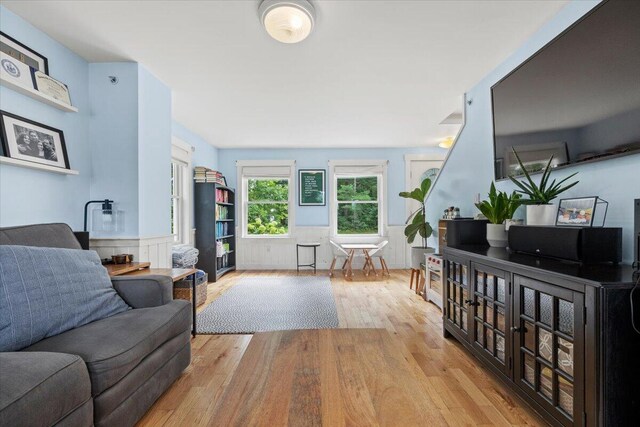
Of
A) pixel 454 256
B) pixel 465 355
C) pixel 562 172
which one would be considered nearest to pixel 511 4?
pixel 562 172

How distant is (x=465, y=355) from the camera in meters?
2.30

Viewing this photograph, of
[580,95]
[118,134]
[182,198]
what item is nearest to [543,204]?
[580,95]

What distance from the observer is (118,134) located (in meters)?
2.76

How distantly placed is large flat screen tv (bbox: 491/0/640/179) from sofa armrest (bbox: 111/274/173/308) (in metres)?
2.58

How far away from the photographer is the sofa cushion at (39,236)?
1.64m

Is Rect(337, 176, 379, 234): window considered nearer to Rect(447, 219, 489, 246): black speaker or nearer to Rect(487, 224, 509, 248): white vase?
Rect(447, 219, 489, 246): black speaker

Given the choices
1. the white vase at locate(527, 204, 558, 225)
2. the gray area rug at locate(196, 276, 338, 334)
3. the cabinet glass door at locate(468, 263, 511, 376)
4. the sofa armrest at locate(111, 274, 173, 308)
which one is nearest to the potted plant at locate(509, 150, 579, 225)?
the white vase at locate(527, 204, 558, 225)

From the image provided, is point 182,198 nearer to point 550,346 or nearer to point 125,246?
point 125,246

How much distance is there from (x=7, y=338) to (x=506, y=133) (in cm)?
318

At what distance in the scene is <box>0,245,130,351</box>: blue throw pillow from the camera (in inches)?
51.7

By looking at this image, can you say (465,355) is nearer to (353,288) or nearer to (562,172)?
(562,172)

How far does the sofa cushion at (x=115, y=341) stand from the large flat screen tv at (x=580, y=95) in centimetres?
246

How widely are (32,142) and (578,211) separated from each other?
11.5 ft

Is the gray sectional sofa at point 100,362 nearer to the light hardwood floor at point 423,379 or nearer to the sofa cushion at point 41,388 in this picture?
the sofa cushion at point 41,388
